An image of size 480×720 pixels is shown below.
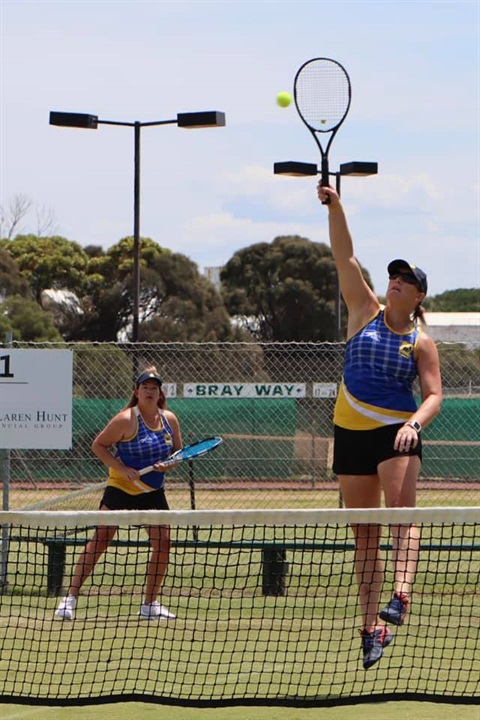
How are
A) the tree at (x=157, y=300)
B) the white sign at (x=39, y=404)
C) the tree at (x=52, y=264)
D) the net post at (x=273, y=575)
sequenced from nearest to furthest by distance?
the net post at (x=273, y=575) < the white sign at (x=39, y=404) < the tree at (x=157, y=300) < the tree at (x=52, y=264)

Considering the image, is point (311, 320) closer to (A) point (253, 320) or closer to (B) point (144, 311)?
(A) point (253, 320)

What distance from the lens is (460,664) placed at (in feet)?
22.6

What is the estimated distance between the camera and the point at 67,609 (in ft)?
26.0

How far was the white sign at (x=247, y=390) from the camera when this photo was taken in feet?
44.8

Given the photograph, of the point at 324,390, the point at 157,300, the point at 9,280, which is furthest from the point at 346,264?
the point at 157,300

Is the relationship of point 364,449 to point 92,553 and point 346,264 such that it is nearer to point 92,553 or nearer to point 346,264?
point 346,264

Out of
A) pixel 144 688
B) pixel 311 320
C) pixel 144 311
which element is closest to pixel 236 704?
pixel 144 688

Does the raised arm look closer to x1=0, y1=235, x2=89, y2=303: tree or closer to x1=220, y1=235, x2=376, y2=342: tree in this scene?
x1=0, y1=235, x2=89, y2=303: tree

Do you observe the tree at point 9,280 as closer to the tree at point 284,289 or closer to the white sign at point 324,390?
the tree at point 284,289

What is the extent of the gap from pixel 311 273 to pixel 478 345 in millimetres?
35103

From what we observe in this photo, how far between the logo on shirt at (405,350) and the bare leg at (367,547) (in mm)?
560

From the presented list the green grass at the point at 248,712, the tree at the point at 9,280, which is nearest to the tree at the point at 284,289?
the tree at the point at 9,280

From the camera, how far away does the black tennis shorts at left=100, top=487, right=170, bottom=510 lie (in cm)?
849

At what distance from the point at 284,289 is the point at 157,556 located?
3911 centimetres
